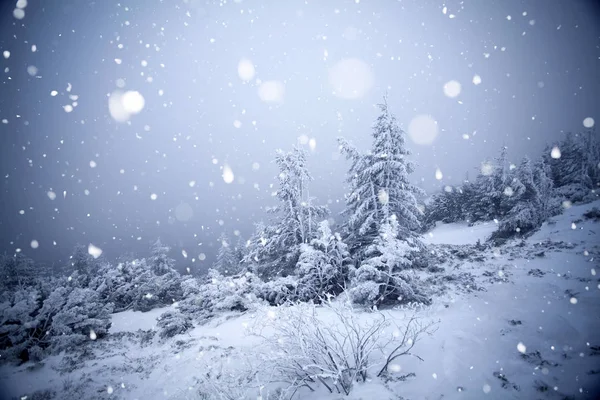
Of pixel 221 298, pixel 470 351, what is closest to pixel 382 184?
pixel 470 351

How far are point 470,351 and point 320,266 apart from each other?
656 cm

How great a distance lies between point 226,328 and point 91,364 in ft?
14.4

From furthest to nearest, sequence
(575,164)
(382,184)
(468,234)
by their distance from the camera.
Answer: (575,164), (468,234), (382,184)

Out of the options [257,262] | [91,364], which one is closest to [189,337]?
[91,364]

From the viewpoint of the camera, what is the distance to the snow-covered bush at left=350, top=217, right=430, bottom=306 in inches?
370

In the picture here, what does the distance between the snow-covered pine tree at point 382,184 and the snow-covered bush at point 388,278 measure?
2527mm

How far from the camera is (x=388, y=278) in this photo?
9.66 m

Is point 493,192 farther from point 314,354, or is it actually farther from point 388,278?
point 314,354

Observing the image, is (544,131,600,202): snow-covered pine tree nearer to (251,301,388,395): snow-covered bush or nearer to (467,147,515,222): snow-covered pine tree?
(467,147,515,222): snow-covered pine tree

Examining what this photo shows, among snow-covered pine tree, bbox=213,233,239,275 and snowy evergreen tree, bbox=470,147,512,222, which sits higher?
snowy evergreen tree, bbox=470,147,512,222

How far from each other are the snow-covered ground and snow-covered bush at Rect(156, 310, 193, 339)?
0.47 m

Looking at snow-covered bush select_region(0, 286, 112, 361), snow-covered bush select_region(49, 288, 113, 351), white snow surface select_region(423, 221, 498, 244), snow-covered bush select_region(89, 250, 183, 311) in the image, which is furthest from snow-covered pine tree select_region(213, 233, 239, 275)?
snow-covered bush select_region(0, 286, 112, 361)

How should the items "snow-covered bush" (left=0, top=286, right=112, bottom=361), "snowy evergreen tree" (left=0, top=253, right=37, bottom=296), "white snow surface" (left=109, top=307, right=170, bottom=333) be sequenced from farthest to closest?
1. "snowy evergreen tree" (left=0, top=253, right=37, bottom=296)
2. "white snow surface" (left=109, top=307, right=170, bottom=333)
3. "snow-covered bush" (left=0, top=286, right=112, bottom=361)

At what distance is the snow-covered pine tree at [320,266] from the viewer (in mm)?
11680
